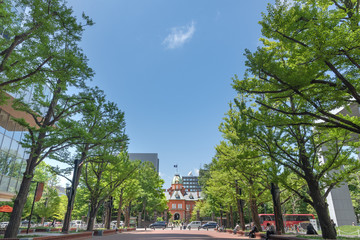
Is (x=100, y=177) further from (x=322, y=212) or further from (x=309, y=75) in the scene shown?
(x=309, y=75)

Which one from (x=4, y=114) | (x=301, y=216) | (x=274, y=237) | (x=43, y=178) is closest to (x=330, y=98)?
(x=274, y=237)

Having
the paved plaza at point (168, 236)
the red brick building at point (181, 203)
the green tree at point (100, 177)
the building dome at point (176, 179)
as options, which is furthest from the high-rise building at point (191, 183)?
the green tree at point (100, 177)

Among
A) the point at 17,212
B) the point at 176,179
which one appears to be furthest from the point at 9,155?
the point at 176,179

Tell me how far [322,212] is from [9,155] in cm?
2859

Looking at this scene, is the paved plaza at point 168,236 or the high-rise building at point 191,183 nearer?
the paved plaza at point 168,236

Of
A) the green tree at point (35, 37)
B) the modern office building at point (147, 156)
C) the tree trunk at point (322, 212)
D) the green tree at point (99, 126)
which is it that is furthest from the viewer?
the modern office building at point (147, 156)

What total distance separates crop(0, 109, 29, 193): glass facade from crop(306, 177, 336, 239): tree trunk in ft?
80.7

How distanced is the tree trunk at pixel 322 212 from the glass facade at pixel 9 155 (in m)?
24.6

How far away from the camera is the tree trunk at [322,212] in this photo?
9.88 metres

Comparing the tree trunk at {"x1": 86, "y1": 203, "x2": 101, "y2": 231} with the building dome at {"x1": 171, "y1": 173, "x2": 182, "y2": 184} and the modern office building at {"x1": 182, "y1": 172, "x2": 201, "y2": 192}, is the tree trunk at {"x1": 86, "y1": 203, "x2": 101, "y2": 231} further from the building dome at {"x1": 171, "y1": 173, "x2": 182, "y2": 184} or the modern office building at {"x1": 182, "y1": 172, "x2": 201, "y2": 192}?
the modern office building at {"x1": 182, "y1": 172, "x2": 201, "y2": 192}

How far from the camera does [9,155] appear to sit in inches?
920

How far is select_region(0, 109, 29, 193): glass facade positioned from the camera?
22.1 m

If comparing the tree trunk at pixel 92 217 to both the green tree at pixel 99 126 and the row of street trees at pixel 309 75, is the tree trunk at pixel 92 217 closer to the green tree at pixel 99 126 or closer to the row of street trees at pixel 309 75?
the green tree at pixel 99 126

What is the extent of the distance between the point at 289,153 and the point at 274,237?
4666 millimetres
